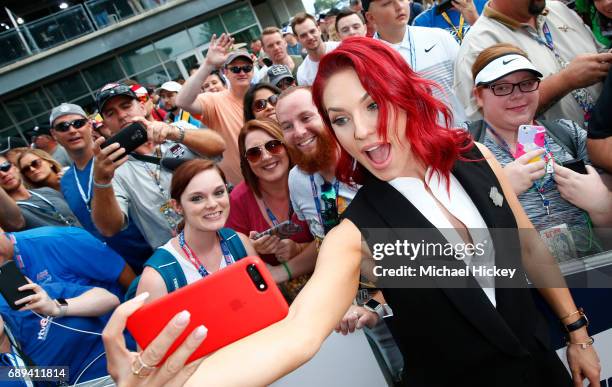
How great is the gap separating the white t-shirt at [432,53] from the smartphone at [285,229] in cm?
153

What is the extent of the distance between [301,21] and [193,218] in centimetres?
378

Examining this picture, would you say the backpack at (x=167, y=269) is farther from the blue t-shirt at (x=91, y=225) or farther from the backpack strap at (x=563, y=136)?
the backpack strap at (x=563, y=136)

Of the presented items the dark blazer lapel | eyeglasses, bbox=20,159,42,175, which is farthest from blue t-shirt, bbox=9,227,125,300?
the dark blazer lapel

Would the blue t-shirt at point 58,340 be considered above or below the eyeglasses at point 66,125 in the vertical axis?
below

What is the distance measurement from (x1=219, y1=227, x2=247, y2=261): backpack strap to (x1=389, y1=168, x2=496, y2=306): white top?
128 centimetres

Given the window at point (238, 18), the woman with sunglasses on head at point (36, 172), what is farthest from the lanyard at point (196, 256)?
the window at point (238, 18)

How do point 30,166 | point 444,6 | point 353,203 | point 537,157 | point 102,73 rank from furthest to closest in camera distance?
point 102,73
point 444,6
point 30,166
point 537,157
point 353,203

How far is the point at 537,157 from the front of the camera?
6.32ft

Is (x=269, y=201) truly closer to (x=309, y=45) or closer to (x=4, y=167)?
(x=4, y=167)

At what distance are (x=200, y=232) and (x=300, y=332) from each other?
1.45 meters

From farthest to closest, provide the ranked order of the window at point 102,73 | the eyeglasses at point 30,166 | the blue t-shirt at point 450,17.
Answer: the window at point 102,73 < the blue t-shirt at point 450,17 < the eyeglasses at point 30,166

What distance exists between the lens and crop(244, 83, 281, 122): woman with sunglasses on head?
338 centimetres

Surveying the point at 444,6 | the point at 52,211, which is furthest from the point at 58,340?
the point at 444,6

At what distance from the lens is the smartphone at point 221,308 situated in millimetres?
1031
